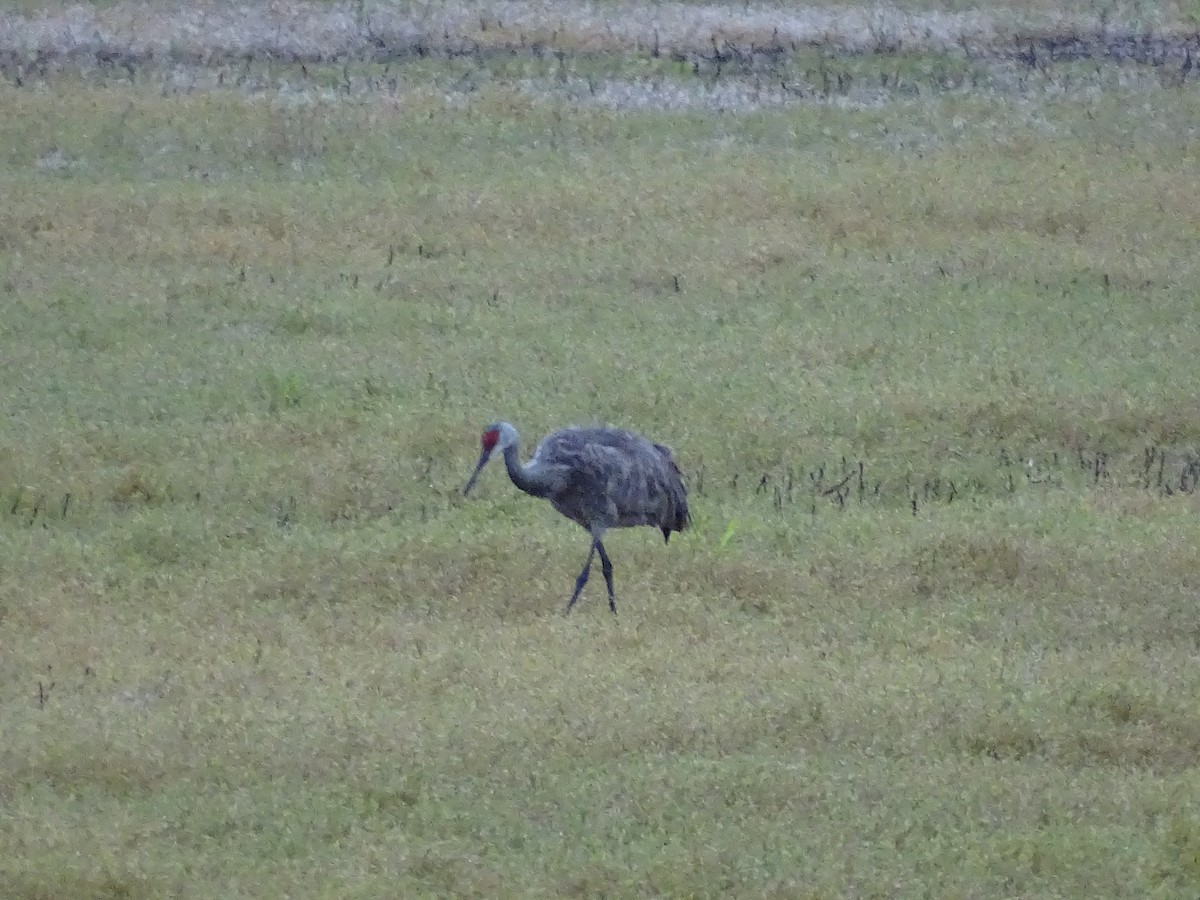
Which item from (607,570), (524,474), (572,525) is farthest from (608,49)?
(607,570)

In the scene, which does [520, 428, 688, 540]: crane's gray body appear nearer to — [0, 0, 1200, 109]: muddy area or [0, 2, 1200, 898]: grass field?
[0, 2, 1200, 898]: grass field

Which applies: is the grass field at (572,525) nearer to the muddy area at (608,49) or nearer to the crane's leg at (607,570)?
the crane's leg at (607,570)

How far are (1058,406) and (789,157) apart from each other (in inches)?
238

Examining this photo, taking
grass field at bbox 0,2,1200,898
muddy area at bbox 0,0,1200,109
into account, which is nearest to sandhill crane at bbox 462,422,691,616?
grass field at bbox 0,2,1200,898

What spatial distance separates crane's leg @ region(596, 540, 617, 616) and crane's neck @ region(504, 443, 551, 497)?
379mm

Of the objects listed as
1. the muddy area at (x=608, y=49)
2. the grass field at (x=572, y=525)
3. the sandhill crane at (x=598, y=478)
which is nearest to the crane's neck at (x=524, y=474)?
the sandhill crane at (x=598, y=478)

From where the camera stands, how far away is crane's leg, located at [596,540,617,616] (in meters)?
8.77

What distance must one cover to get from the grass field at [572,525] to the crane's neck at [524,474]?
0.92 feet

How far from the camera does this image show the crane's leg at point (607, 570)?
28.8ft

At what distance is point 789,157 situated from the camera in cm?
1700

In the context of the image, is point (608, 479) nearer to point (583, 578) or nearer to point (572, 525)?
point (583, 578)

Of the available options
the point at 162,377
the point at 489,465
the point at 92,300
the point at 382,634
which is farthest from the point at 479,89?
the point at 382,634

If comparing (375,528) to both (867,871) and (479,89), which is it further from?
(479,89)

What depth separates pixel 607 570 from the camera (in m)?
9.07
